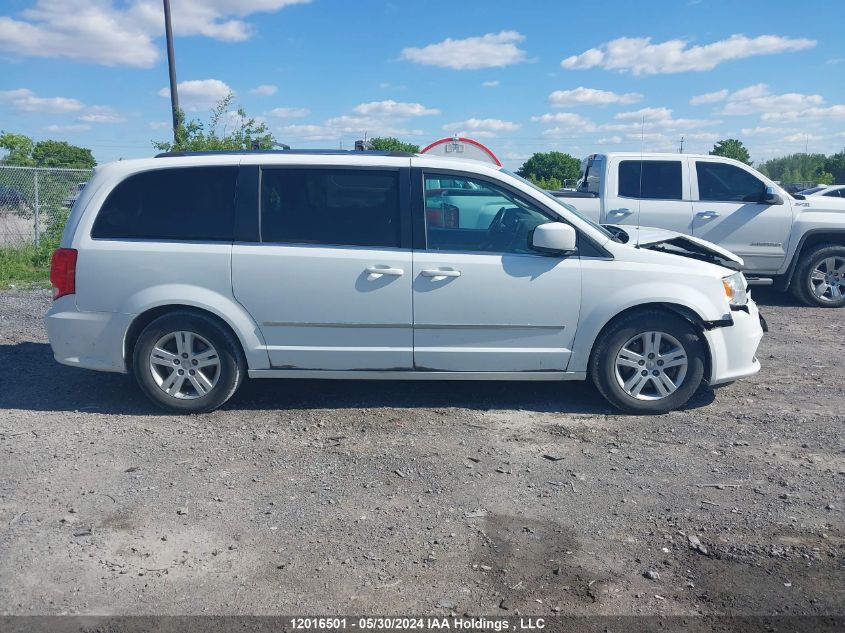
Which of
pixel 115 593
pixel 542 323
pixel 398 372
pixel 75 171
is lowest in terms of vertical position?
pixel 115 593

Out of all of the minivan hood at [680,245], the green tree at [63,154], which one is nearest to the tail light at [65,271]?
the minivan hood at [680,245]

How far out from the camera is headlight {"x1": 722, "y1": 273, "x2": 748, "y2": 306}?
5.71 metres

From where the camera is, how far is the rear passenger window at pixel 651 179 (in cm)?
1050

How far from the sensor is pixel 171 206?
5691 millimetres

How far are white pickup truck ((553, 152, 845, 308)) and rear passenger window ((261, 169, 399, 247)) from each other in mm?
5472

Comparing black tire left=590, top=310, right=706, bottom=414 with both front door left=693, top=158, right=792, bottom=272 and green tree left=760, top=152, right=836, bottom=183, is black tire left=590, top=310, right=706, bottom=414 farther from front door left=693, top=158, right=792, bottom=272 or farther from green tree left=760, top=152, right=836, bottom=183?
green tree left=760, top=152, right=836, bottom=183

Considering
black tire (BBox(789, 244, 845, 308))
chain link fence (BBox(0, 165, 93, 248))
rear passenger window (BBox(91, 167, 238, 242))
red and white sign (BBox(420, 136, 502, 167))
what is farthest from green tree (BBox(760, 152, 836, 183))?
rear passenger window (BBox(91, 167, 238, 242))

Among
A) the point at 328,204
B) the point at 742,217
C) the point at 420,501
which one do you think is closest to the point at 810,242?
the point at 742,217

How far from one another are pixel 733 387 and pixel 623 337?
152cm

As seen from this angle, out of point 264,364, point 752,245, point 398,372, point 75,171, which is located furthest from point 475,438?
point 75,171

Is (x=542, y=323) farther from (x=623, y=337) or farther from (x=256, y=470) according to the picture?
(x=256, y=470)

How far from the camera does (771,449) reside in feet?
16.8

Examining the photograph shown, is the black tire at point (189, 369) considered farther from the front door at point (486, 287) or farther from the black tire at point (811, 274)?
the black tire at point (811, 274)

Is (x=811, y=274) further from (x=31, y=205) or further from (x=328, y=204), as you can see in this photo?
(x=31, y=205)
